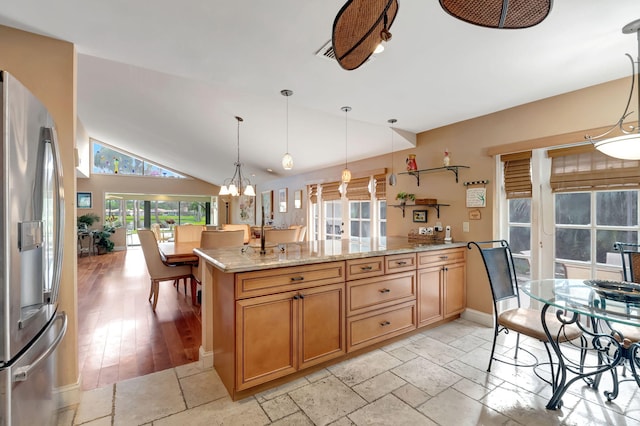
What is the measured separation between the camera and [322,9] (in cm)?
160

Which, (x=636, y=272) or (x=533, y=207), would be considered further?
(x=533, y=207)

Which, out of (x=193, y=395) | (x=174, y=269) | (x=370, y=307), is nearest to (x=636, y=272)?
(x=370, y=307)

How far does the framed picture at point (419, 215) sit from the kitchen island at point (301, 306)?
0.81m

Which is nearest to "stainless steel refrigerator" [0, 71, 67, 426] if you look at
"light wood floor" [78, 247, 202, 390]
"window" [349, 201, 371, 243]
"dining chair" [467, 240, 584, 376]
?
"light wood floor" [78, 247, 202, 390]

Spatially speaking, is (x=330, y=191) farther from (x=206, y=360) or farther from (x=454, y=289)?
(x=206, y=360)

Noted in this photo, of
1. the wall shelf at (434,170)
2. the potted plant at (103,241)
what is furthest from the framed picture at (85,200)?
the wall shelf at (434,170)

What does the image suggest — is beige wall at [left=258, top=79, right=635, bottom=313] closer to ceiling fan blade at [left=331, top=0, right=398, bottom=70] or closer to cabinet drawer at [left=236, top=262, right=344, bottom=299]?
cabinet drawer at [left=236, top=262, right=344, bottom=299]

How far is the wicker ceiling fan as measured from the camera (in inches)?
33.1

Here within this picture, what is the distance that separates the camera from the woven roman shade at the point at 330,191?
5383 millimetres

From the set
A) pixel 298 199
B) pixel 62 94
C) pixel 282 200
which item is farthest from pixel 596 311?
pixel 282 200

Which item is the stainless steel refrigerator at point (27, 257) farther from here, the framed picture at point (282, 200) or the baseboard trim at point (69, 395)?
the framed picture at point (282, 200)

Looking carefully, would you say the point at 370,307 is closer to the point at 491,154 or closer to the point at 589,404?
the point at 589,404

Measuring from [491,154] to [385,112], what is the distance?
3.93 ft

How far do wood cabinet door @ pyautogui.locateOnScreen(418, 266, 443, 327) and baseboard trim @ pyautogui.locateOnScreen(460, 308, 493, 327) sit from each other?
47 centimetres
